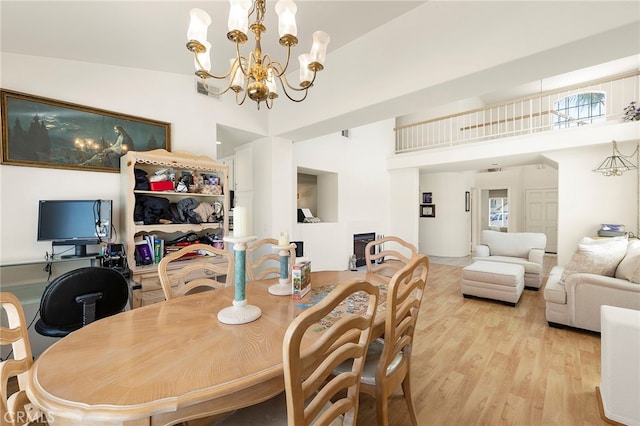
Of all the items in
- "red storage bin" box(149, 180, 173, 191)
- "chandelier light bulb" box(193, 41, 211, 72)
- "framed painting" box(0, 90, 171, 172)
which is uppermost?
"chandelier light bulb" box(193, 41, 211, 72)

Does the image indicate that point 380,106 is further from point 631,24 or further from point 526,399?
point 526,399

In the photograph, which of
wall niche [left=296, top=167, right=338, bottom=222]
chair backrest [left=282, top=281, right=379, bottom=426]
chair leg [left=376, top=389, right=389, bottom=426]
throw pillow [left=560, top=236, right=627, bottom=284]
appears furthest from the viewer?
wall niche [left=296, top=167, right=338, bottom=222]

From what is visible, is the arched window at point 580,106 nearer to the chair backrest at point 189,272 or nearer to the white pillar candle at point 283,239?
the white pillar candle at point 283,239

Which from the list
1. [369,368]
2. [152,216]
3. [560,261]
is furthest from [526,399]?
[560,261]

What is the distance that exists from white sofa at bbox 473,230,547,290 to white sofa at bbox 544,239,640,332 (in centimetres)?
146

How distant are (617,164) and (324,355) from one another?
6.28 m

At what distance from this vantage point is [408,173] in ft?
21.5

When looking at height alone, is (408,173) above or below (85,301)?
above


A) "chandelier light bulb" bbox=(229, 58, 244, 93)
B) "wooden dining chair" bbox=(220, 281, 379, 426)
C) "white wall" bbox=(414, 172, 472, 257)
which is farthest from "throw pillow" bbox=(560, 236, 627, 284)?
"white wall" bbox=(414, 172, 472, 257)

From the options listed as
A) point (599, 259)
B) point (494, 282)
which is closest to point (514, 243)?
point (494, 282)

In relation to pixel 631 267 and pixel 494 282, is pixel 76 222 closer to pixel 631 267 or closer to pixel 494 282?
pixel 494 282

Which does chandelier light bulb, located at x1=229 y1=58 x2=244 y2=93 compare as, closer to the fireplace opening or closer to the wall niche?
the wall niche

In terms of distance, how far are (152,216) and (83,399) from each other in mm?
2222

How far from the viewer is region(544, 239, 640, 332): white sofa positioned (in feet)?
8.09
